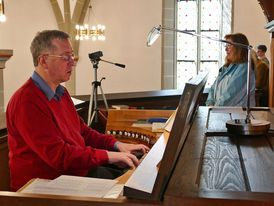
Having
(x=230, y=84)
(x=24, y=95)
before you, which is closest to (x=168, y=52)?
(x=230, y=84)

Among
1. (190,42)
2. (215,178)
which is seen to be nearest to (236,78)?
(215,178)

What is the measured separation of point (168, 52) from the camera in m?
11.0

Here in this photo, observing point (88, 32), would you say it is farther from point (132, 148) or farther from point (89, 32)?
point (132, 148)

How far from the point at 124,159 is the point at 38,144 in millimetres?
445

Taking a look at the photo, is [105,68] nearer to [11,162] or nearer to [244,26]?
[244,26]

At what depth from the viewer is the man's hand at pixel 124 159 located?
1979 millimetres

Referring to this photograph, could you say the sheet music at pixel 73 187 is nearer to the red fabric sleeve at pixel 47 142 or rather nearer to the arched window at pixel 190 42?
the red fabric sleeve at pixel 47 142

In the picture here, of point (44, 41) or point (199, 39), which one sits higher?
point (199, 39)

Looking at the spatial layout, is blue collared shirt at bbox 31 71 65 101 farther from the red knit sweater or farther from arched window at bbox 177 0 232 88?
arched window at bbox 177 0 232 88

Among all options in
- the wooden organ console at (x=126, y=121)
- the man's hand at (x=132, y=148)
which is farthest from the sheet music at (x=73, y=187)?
the wooden organ console at (x=126, y=121)

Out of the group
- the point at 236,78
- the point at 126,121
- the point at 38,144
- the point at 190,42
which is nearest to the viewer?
the point at 38,144

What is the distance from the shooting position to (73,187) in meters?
1.38

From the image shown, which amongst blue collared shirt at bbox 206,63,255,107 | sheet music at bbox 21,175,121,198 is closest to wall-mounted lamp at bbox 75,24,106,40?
blue collared shirt at bbox 206,63,255,107

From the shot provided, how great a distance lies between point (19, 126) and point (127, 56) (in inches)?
359
